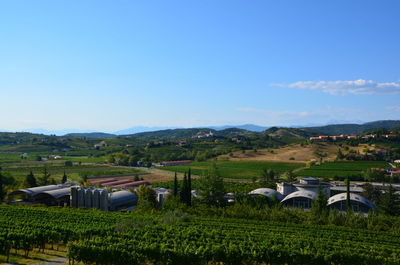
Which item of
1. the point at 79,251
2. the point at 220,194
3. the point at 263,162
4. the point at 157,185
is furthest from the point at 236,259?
the point at 263,162

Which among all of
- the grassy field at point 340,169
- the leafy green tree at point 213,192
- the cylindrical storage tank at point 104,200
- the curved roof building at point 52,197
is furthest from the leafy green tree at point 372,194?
the curved roof building at point 52,197

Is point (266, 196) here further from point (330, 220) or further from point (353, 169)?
point (353, 169)

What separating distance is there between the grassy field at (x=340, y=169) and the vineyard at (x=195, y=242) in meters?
64.4

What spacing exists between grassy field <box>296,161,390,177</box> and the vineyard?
211 feet

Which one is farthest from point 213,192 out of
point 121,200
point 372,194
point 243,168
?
point 243,168

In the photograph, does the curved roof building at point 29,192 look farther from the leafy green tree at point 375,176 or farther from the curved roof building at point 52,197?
the leafy green tree at point 375,176

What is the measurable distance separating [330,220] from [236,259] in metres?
22.7

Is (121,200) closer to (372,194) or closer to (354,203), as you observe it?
(354,203)

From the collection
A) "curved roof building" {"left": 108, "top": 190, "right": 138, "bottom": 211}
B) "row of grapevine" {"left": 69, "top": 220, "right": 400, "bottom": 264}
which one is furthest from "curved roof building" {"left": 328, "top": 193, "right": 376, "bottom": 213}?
"curved roof building" {"left": 108, "top": 190, "right": 138, "bottom": 211}

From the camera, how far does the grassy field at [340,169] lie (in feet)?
329

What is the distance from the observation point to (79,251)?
25.1 metres

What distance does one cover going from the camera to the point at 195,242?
2864 cm

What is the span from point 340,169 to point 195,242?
91.7 m

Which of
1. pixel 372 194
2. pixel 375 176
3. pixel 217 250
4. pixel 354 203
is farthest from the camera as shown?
pixel 375 176
